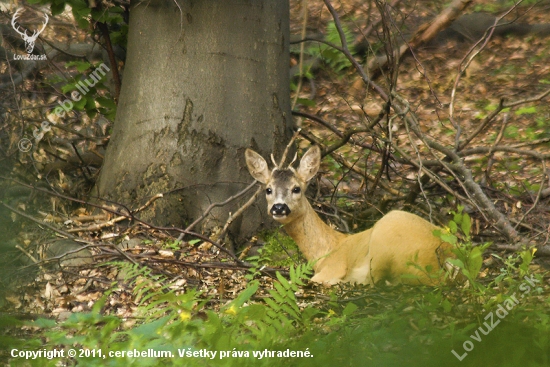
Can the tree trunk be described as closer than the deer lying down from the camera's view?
No

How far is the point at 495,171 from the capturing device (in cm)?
918

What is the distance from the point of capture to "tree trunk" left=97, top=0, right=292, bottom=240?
7.11m

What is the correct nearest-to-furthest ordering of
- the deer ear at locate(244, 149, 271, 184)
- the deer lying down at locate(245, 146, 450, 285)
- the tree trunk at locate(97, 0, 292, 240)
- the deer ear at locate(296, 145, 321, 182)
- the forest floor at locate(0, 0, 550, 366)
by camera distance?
the forest floor at locate(0, 0, 550, 366) < the deer lying down at locate(245, 146, 450, 285) < the deer ear at locate(244, 149, 271, 184) < the deer ear at locate(296, 145, 321, 182) < the tree trunk at locate(97, 0, 292, 240)

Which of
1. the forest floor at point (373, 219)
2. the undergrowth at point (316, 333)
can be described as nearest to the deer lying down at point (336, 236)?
the forest floor at point (373, 219)

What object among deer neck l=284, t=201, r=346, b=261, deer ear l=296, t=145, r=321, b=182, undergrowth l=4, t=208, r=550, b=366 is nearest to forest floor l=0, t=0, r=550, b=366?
undergrowth l=4, t=208, r=550, b=366

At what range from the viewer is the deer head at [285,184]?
20.2 feet

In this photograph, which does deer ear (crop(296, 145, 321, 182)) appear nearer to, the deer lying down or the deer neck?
the deer lying down

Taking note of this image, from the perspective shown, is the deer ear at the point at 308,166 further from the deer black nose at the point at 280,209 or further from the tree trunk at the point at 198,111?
the tree trunk at the point at 198,111

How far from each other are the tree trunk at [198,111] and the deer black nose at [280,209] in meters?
1.05

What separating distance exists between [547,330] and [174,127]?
179 inches

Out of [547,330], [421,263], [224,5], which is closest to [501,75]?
[224,5]

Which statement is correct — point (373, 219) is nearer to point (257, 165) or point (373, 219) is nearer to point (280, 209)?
point (257, 165)

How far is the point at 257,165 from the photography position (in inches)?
254

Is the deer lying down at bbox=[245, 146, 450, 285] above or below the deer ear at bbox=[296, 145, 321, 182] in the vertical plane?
below
